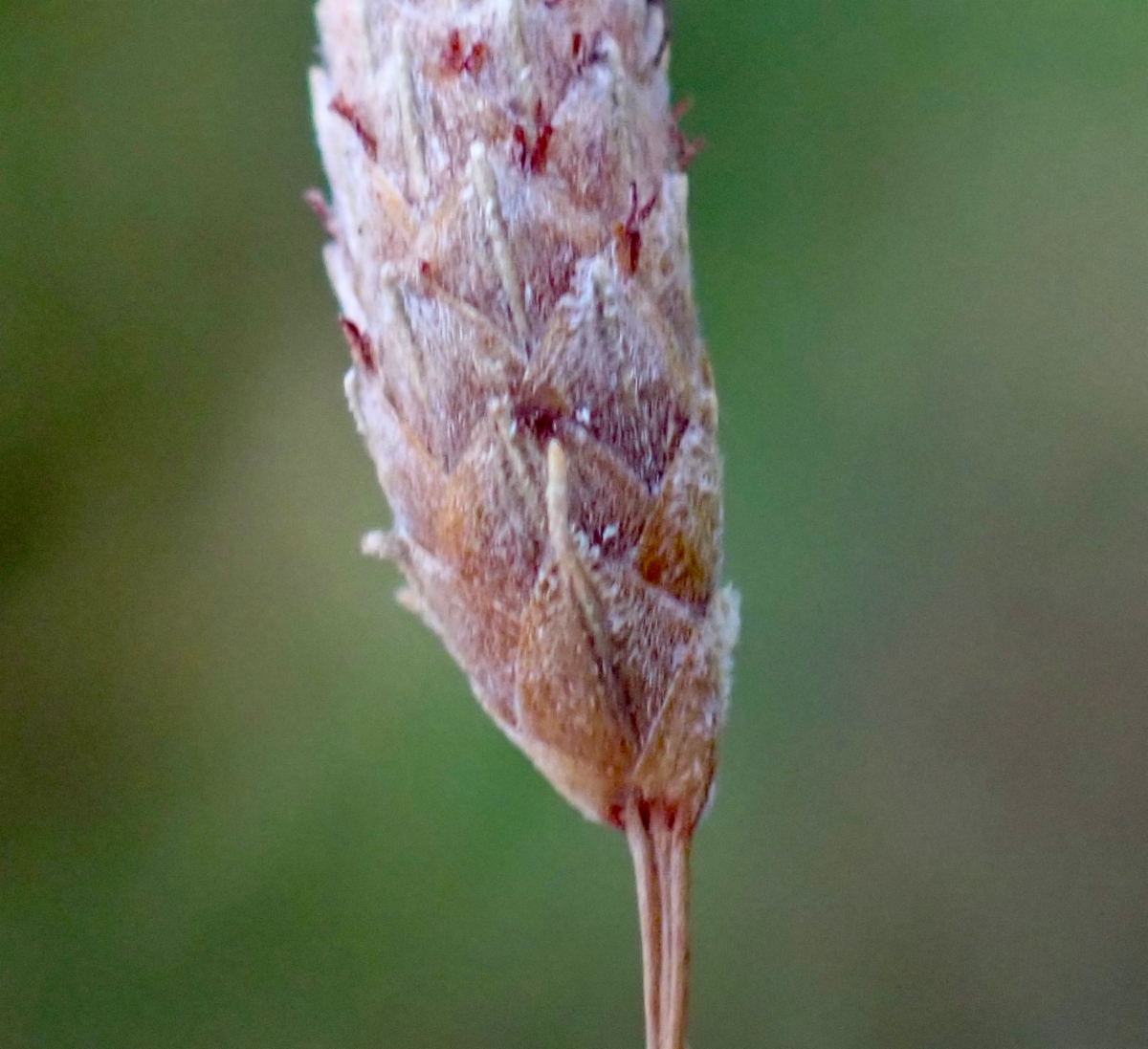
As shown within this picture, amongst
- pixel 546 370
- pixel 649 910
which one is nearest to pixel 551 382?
pixel 546 370

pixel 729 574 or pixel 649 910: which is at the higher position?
pixel 729 574

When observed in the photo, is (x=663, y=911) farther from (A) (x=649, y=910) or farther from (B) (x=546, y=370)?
(B) (x=546, y=370)

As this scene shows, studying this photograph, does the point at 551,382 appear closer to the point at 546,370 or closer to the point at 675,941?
the point at 546,370

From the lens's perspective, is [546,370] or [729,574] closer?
[546,370]

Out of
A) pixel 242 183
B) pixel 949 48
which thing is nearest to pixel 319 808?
pixel 242 183

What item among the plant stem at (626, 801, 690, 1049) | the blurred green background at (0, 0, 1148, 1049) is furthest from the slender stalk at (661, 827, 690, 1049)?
the blurred green background at (0, 0, 1148, 1049)

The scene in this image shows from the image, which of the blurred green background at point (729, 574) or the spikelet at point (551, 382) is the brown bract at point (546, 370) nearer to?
the spikelet at point (551, 382)
